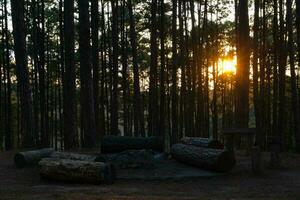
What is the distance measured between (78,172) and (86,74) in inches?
351

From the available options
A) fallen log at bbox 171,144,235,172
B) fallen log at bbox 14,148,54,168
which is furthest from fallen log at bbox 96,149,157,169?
fallen log at bbox 14,148,54,168

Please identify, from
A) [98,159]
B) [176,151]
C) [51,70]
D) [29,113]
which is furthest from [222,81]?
[98,159]

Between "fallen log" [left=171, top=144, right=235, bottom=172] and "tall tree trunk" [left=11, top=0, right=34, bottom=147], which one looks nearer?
"fallen log" [left=171, top=144, right=235, bottom=172]

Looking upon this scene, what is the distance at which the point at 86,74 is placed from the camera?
19.4 meters

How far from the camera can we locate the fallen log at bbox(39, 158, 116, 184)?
10891mm

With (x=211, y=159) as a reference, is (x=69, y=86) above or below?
above

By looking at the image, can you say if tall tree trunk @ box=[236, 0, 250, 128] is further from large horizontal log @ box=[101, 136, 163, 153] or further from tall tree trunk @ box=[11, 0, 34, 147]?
tall tree trunk @ box=[11, 0, 34, 147]

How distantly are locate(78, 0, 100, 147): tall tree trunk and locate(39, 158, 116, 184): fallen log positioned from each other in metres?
7.97

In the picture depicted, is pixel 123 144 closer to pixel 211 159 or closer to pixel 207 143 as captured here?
pixel 207 143

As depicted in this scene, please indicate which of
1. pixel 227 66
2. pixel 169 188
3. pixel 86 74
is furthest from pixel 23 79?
pixel 227 66

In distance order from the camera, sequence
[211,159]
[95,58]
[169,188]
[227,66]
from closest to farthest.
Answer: [169,188]
[211,159]
[95,58]
[227,66]

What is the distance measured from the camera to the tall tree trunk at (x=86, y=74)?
19078 mm

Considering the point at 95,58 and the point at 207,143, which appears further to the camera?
the point at 95,58

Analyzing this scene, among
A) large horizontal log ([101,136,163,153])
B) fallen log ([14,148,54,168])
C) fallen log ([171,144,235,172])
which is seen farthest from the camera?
large horizontal log ([101,136,163,153])
